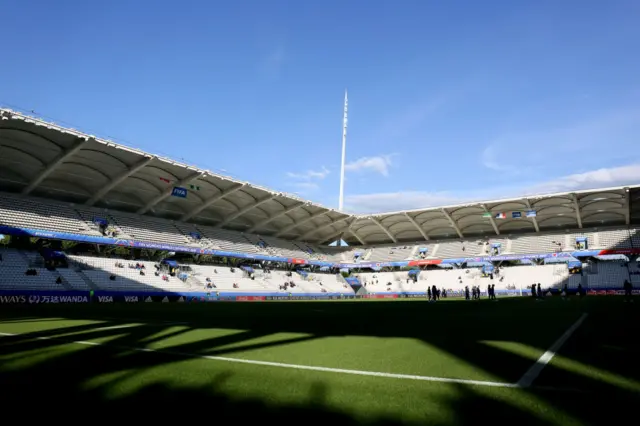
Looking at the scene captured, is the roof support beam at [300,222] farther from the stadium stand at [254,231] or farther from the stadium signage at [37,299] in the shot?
the stadium signage at [37,299]

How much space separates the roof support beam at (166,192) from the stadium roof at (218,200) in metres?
0.11

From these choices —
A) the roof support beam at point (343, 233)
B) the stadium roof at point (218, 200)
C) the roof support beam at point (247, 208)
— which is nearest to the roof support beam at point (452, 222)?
the stadium roof at point (218, 200)

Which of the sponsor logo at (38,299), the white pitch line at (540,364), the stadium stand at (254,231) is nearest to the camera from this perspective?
the white pitch line at (540,364)

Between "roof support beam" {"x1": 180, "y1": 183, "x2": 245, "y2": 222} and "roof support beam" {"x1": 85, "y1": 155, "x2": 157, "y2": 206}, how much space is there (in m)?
9.69

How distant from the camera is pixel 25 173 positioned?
1414 inches

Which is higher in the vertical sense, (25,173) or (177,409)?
(25,173)

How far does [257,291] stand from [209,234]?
1059 cm

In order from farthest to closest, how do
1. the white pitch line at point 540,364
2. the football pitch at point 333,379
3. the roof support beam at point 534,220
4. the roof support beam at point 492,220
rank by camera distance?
the roof support beam at point 492,220 < the roof support beam at point 534,220 < the white pitch line at point 540,364 < the football pitch at point 333,379

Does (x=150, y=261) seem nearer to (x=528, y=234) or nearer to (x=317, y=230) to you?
(x=317, y=230)

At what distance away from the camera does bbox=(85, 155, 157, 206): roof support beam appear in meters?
37.1

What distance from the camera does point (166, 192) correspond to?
43594 millimetres

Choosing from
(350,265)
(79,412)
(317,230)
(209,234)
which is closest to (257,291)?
(209,234)

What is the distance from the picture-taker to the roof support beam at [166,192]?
41500 millimetres

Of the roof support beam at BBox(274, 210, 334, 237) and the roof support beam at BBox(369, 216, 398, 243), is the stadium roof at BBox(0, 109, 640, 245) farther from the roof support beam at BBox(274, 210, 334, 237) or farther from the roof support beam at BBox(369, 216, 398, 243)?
the roof support beam at BBox(274, 210, 334, 237)
